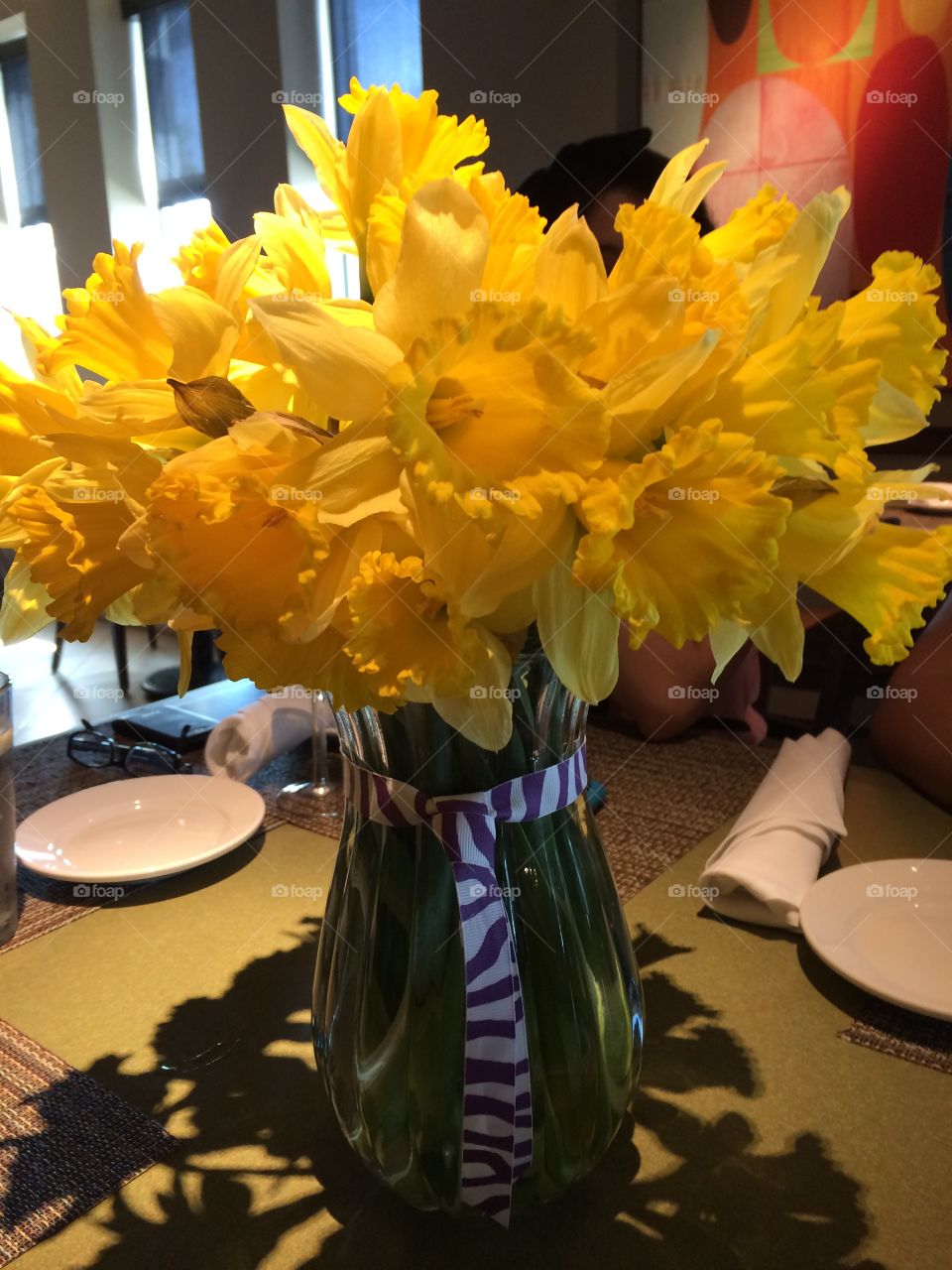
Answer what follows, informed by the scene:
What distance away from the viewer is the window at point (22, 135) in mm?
6117

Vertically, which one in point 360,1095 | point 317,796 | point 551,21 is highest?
point 551,21

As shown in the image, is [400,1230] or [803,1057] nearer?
[400,1230]

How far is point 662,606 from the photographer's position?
40 cm

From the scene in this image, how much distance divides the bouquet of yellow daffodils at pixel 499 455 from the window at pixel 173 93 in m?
5.38

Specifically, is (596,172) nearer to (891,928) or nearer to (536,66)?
(536,66)

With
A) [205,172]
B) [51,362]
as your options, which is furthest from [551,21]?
[51,362]

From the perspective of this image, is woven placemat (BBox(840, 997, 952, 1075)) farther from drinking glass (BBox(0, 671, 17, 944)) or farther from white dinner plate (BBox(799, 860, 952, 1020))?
drinking glass (BBox(0, 671, 17, 944))

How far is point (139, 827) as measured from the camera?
0.99 meters

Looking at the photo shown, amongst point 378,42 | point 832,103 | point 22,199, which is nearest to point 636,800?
point 832,103

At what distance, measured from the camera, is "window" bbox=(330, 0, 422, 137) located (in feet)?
13.4

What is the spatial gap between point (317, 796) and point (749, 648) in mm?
737

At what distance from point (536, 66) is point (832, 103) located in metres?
1.20

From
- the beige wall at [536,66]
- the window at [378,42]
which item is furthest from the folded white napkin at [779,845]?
the window at [378,42]

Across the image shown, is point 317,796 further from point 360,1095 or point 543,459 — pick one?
point 543,459
